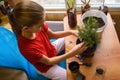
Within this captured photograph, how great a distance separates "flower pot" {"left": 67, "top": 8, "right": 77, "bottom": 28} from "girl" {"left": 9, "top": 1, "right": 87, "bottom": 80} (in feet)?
0.31

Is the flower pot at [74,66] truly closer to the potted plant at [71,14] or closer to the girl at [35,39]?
the girl at [35,39]

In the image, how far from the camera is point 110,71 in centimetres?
117

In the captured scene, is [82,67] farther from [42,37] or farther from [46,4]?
[46,4]

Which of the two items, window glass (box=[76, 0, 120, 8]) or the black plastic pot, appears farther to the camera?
window glass (box=[76, 0, 120, 8])

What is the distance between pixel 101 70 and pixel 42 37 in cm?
47

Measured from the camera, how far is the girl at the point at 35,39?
1.13 m

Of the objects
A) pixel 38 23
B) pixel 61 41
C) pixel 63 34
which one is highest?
pixel 38 23

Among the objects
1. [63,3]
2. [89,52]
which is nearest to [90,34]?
[89,52]

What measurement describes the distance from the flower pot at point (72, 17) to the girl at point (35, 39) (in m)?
0.09

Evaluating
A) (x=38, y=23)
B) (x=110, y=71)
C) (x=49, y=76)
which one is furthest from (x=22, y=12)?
(x=110, y=71)

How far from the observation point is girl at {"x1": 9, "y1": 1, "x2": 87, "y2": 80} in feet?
3.71

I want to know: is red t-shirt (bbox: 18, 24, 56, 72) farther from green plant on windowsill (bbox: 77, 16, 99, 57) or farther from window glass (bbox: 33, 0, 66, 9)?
window glass (bbox: 33, 0, 66, 9)

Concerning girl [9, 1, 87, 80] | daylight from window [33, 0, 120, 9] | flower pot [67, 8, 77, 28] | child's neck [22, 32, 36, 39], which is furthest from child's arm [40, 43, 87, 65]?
daylight from window [33, 0, 120, 9]

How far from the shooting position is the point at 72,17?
1438mm
